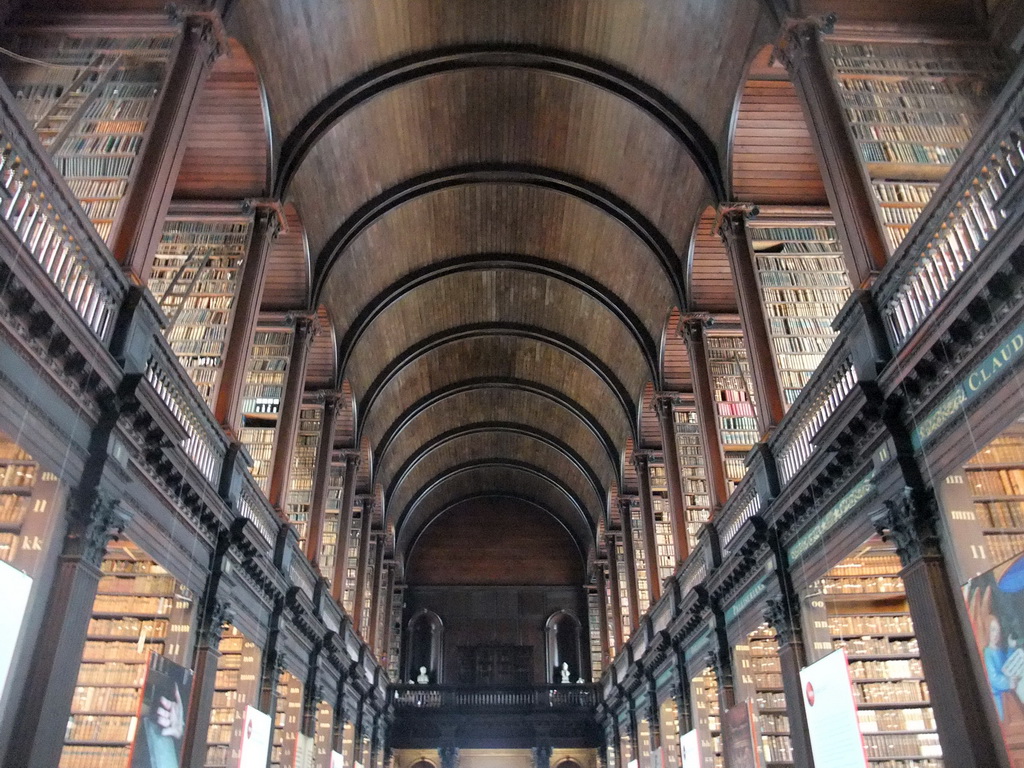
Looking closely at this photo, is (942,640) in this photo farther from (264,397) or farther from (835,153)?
(264,397)

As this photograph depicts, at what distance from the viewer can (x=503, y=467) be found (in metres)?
25.2

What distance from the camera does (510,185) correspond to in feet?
47.8

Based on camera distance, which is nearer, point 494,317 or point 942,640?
point 942,640

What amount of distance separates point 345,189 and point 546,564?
16164 mm

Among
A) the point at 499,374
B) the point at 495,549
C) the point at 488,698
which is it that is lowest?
the point at 488,698

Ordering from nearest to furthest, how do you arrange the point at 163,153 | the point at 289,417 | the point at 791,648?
the point at 163,153 → the point at 791,648 → the point at 289,417

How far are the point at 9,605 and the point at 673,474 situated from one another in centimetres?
1105

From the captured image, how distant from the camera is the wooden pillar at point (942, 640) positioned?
4969 millimetres

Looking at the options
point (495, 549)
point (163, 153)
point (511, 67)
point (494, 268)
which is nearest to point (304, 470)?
point (494, 268)

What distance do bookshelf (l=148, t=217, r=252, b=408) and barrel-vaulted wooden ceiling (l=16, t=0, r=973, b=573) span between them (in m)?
0.53

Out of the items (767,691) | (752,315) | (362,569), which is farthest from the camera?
(362,569)

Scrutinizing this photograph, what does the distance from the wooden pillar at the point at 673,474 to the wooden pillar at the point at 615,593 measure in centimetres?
622

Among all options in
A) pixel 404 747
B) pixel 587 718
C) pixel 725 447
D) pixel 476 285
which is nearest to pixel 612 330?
pixel 476 285

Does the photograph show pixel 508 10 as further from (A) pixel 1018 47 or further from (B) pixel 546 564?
(B) pixel 546 564
